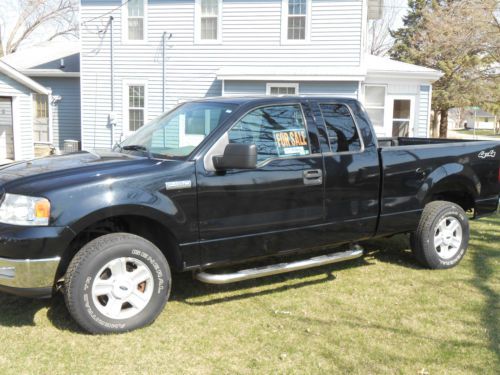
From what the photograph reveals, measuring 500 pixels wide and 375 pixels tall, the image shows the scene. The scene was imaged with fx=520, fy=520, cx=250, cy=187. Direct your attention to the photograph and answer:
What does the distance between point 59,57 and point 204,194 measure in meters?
20.9

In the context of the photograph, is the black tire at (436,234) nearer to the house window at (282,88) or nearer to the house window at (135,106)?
the house window at (282,88)

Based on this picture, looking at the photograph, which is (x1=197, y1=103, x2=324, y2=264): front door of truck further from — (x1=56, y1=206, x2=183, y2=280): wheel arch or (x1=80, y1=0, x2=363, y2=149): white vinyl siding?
(x1=80, y1=0, x2=363, y2=149): white vinyl siding

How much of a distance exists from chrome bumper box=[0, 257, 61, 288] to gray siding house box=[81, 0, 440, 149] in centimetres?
1341

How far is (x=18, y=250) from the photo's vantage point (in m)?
3.63

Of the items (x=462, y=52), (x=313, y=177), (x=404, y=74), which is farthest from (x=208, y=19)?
(x=462, y=52)

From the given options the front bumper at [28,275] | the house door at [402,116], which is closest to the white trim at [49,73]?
the house door at [402,116]

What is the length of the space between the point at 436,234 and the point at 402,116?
12753 mm

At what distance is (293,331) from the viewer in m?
4.18

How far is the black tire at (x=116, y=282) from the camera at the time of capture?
3.84 m

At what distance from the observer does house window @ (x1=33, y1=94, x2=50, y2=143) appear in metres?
20.9

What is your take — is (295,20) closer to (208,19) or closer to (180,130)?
(208,19)

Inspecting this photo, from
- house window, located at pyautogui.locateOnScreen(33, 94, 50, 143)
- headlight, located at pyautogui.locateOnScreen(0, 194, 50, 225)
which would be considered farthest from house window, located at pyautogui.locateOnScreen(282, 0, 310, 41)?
headlight, located at pyautogui.locateOnScreen(0, 194, 50, 225)

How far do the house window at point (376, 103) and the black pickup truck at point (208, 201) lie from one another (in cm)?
1210

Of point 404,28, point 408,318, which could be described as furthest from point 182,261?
point 404,28
